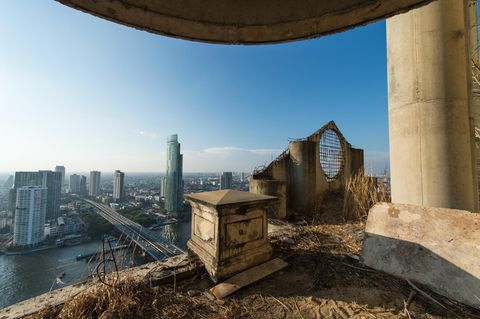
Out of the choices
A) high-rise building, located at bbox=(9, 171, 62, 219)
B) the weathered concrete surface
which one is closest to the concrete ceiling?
the weathered concrete surface

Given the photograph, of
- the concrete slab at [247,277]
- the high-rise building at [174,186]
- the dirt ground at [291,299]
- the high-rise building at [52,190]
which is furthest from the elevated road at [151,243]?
the high-rise building at [52,190]

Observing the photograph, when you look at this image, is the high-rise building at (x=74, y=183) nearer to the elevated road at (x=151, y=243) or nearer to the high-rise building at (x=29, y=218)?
the high-rise building at (x=29, y=218)

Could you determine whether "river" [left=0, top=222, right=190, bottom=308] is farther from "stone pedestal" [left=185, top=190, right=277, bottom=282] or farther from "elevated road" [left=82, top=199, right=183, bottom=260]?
"stone pedestal" [left=185, top=190, right=277, bottom=282]

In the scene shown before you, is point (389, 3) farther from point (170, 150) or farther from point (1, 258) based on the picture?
point (170, 150)

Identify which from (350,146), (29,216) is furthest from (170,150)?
(350,146)

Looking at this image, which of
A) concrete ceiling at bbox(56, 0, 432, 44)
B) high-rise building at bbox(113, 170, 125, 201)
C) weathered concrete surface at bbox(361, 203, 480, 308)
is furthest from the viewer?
high-rise building at bbox(113, 170, 125, 201)

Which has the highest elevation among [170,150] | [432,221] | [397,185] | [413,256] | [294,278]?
[170,150]

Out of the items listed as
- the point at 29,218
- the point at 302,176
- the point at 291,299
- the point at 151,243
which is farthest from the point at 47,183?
the point at 291,299
